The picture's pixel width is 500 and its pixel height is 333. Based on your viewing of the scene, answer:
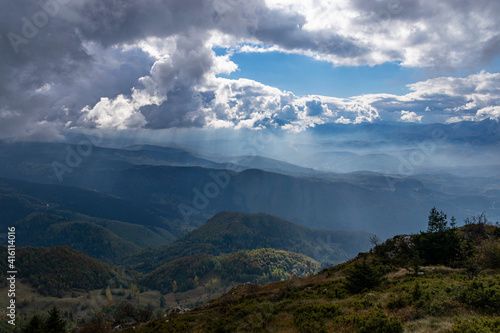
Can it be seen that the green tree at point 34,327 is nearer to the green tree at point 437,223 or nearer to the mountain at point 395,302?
the mountain at point 395,302

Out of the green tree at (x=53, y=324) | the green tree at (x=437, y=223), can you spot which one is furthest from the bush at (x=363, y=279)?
the green tree at (x=53, y=324)

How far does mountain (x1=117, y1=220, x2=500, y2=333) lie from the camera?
60.6 ft

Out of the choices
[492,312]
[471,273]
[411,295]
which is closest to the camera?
[492,312]

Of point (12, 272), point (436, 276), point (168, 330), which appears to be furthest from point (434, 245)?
point (12, 272)

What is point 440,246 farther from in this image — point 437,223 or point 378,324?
point 378,324

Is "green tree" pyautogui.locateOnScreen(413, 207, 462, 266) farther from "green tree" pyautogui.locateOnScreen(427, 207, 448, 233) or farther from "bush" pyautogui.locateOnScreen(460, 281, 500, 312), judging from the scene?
"bush" pyautogui.locateOnScreen(460, 281, 500, 312)

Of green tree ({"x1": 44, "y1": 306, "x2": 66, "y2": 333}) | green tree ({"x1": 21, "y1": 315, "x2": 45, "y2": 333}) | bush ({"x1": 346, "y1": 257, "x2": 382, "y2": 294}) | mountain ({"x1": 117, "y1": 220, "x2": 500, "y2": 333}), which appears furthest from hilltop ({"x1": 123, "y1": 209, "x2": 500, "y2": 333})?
green tree ({"x1": 21, "y1": 315, "x2": 45, "y2": 333})

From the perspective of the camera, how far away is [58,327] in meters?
37.8

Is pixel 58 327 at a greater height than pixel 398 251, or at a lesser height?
lesser

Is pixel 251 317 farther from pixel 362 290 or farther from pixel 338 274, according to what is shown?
pixel 338 274

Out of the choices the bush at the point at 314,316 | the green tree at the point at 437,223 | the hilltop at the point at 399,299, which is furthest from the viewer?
the green tree at the point at 437,223

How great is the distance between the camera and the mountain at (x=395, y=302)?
1848 cm

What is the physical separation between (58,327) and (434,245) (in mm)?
58093

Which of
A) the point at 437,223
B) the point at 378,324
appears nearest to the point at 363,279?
the point at 378,324
